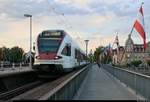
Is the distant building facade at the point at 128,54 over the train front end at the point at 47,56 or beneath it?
over

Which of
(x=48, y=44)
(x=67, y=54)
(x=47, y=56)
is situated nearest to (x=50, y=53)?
(x=47, y=56)

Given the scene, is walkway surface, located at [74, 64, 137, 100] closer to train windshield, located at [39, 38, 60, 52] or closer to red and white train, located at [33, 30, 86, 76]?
red and white train, located at [33, 30, 86, 76]

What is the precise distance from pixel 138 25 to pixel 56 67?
8.13m

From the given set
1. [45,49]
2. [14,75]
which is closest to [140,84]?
[14,75]

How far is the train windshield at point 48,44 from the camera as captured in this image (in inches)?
Answer: 1331

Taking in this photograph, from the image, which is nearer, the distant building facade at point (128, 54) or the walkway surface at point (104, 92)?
the walkway surface at point (104, 92)

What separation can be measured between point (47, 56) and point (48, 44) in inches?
42.5

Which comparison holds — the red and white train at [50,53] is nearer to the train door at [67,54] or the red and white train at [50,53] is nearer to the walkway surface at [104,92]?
the train door at [67,54]

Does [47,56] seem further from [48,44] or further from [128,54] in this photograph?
[128,54]

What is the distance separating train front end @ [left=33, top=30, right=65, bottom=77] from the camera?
3341cm

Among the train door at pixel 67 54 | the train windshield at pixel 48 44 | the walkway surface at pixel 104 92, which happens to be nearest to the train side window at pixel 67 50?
the train door at pixel 67 54

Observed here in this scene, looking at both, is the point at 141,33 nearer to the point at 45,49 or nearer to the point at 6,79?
the point at 45,49

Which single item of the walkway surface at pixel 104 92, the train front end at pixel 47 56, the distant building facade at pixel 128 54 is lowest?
the walkway surface at pixel 104 92

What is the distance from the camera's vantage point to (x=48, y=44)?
34188 mm
